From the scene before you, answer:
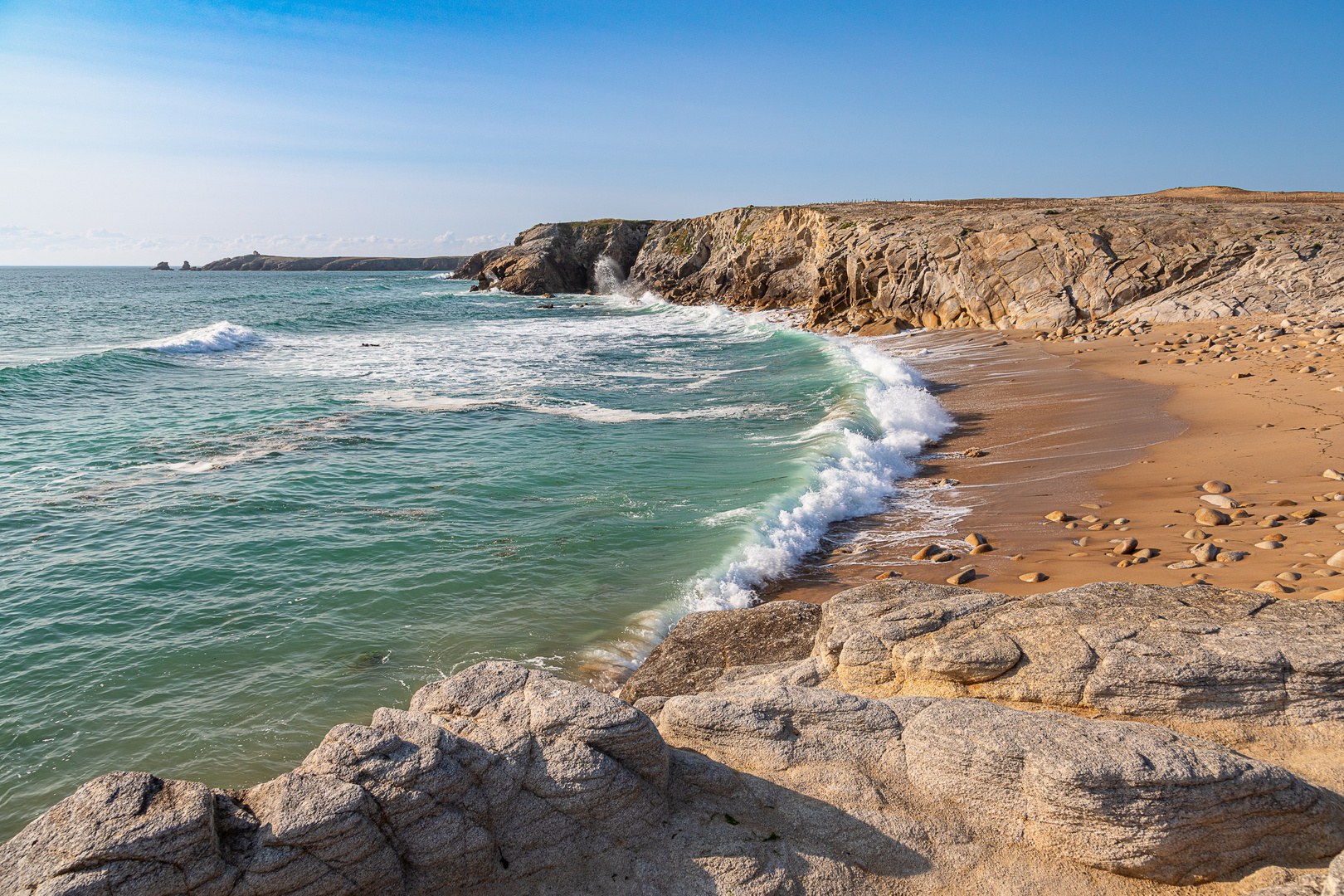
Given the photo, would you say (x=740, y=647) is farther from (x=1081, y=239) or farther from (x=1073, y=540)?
(x=1081, y=239)

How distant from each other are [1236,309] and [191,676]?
28.3 meters

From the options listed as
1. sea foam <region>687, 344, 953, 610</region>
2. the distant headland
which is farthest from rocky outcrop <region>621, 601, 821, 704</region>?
the distant headland

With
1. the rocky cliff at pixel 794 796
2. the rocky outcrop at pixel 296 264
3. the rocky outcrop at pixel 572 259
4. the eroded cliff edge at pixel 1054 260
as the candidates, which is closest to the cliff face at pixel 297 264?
the rocky outcrop at pixel 296 264

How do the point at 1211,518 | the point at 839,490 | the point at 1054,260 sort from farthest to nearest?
the point at 1054,260, the point at 839,490, the point at 1211,518

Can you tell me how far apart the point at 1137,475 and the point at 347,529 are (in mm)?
11944

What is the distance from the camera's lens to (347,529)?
32.8 feet

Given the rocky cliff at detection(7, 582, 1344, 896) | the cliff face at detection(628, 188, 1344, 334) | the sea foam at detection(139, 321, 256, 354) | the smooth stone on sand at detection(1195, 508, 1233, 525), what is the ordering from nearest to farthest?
the rocky cliff at detection(7, 582, 1344, 896)
the smooth stone on sand at detection(1195, 508, 1233, 525)
the cliff face at detection(628, 188, 1344, 334)
the sea foam at detection(139, 321, 256, 354)

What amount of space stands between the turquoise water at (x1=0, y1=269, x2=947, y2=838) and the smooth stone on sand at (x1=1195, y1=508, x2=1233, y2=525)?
13.4 ft

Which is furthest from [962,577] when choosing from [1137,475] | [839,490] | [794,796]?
[1137,475]

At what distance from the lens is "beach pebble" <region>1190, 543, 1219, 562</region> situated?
7199 millimetres

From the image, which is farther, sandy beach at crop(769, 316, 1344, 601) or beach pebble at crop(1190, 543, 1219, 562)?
sandy beach at crop(769, 316, 1344, 601)

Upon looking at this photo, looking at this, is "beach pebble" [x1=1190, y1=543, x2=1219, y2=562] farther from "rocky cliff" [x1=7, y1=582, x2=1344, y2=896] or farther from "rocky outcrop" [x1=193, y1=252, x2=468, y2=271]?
"rocky outcrop" [x1=193, y1=252, x2=468, y2=271]

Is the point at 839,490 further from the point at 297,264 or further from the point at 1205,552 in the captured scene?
the point at 297,264

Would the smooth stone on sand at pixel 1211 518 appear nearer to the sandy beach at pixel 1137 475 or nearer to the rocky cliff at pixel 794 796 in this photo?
the sandy beach at pixel 1137 475
